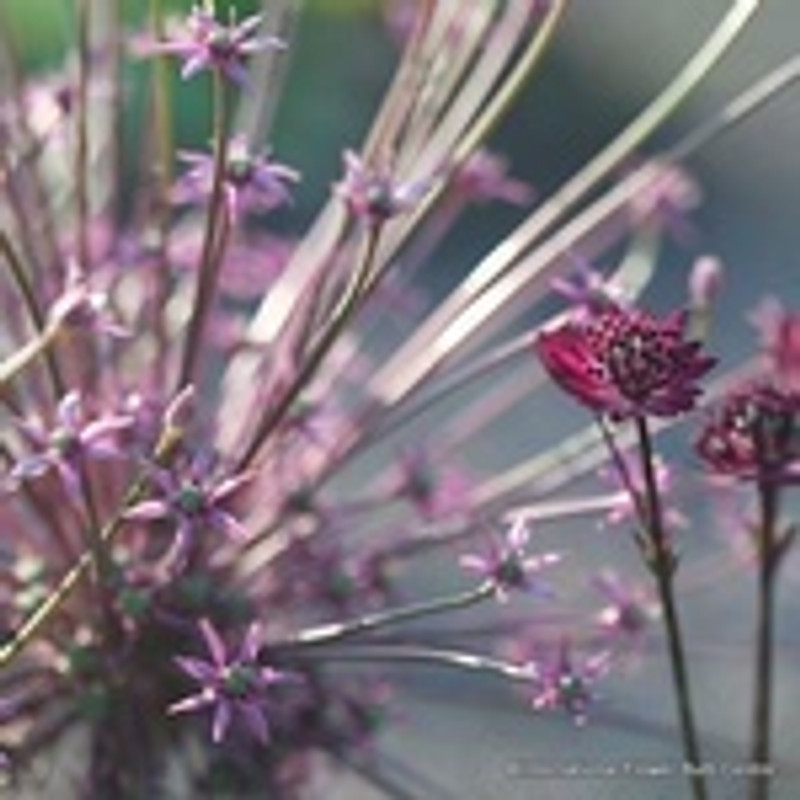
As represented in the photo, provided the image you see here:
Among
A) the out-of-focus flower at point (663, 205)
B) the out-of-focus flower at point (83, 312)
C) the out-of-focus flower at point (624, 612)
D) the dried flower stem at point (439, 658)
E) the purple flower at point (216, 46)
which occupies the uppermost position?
the out-of-focus flower at point (663, 205)

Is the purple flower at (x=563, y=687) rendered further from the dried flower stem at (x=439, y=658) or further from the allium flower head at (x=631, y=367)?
the allium flower head at (x=631, y=367)

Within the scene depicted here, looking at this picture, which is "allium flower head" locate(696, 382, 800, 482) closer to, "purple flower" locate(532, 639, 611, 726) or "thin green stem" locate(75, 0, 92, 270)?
"purple flower" locate(532, 639, 611, 726)

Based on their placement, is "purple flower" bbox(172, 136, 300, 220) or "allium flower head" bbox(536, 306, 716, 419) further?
"purple flower" bbox(172, 136, 300, 220)

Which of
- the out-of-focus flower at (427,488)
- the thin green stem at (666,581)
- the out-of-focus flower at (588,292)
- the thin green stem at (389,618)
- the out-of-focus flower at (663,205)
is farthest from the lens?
the out-of-focus flower at (663,205)

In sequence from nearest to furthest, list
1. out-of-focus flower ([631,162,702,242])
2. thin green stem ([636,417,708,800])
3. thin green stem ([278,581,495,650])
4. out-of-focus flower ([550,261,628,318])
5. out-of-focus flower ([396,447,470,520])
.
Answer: thin green stem ([636,417,708,800]), thin green stem ([278,581,495,650]), out-of-focus flower ([550,261,628,318]), out-of-focus flower ([396,447,470,520]), out-of-focus flower ([631,162,702,242])

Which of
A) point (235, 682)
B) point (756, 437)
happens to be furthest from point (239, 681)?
point (756, 437)

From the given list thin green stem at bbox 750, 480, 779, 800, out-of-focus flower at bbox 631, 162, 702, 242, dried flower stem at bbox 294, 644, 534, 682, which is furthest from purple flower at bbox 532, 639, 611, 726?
out-of-focus flower at bbox 631, 162, 702, 242

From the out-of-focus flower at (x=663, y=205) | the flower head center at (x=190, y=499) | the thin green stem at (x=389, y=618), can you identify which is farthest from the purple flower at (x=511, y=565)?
the out-of-focus flower at (x=663, y=205)
